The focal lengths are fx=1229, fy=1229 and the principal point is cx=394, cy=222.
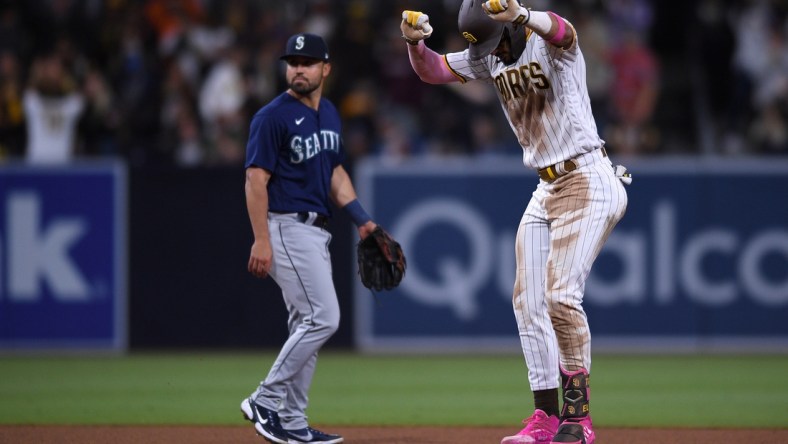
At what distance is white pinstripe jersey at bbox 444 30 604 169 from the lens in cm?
626

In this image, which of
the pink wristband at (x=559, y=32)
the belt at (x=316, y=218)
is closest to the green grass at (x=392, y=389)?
the belt at (x=316, y=218)

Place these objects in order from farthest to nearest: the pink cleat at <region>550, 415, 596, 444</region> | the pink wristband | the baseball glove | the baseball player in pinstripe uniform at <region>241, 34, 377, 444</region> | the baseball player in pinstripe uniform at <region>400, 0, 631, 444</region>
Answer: the baseball glove, the baseball player in pinstripe uniform at <region>241, 34, 377, 444</region>, the baseball player in pinstripe uniform at <region>400, 0, 631, 444</region>, the pink cleat at <region>550, 415, 596, 444</region>, the pink wristband

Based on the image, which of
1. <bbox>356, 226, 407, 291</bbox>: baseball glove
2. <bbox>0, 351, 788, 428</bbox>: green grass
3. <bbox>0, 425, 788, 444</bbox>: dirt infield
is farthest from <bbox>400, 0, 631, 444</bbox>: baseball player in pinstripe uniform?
<bbox>0, 351, 788, 428</bbox>: green grass

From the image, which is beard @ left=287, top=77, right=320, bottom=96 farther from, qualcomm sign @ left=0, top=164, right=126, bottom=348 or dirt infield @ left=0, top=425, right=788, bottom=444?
qualcomm sign @ left=0, top=164, right=126, bottom=348

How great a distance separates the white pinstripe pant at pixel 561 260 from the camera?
6.20 m

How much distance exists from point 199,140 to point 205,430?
20.4ft

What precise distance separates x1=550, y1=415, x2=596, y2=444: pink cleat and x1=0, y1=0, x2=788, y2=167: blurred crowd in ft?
21.8

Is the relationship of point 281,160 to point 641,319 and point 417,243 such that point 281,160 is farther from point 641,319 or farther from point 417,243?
point 641,319

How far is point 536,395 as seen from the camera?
6.54m

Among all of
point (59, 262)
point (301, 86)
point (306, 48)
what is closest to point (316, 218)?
point (301, 86)

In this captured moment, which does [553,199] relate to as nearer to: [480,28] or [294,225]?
[480,28]

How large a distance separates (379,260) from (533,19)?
1.92 meters

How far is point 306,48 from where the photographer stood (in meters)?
6.65

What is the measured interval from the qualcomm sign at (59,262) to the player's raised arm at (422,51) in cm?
602
